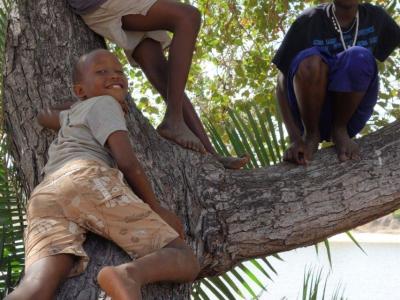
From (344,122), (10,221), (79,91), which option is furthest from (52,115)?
(344,122)

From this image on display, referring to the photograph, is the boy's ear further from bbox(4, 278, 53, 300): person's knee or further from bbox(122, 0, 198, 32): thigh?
bbox(4, 278, 53, 300): person's knee

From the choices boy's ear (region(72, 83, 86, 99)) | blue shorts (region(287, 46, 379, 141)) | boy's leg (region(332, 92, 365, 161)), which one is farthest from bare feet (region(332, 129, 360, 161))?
boy's ear (region(72, 83, 86, 99))

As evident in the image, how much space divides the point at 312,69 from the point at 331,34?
16.2 inches

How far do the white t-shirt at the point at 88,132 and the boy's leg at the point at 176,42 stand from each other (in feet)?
1.55

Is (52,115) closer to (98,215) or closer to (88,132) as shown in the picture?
(88,132)

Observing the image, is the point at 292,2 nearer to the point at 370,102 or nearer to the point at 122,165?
the point at 370,102

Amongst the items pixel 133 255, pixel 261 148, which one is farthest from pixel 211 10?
pixel 133 255

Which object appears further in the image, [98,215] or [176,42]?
[176,42]

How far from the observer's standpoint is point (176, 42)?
2.95 meters

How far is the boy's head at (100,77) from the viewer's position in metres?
2.59

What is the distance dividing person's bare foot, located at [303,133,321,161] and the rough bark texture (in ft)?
0.28

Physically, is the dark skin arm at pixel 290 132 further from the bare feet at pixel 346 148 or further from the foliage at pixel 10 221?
the foliage at pixel 10 221

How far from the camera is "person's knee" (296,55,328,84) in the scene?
9.70ft

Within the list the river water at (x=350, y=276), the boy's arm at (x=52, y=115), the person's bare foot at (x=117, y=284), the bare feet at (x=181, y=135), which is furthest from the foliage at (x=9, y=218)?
the river water at (x=350, y=276)
